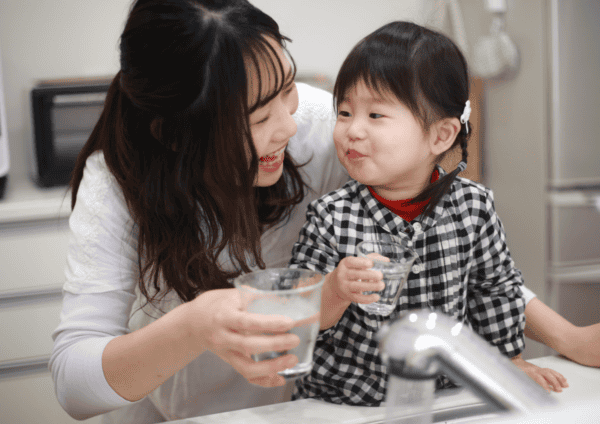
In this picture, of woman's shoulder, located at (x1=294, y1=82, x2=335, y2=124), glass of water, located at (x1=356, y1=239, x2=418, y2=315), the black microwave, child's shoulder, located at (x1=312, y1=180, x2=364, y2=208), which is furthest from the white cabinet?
glass of water, located at (x1=356, y1=239, x2=418, y2=315)

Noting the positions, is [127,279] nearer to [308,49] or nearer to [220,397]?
[220,397]

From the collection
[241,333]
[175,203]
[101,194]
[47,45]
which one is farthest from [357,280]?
[47,45]

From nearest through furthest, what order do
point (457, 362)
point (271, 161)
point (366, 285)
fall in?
point (457, 362) < point (366, 285) < point (271, 161)

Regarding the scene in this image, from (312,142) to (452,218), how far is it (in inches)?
14.6

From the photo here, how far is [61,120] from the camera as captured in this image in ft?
6.52

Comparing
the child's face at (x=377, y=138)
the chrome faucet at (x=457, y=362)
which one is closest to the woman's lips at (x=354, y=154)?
the child's face at (x=377, y=138)

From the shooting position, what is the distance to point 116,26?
241cm

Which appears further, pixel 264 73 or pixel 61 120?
pixel 61 120

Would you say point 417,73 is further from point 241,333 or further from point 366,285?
point 241,333

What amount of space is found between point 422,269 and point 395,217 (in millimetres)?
106

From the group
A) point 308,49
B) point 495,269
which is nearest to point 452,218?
point 495,269

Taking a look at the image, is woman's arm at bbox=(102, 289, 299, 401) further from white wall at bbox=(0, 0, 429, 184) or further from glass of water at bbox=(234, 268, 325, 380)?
white wall at bbox=(0, 0, 429, 184)

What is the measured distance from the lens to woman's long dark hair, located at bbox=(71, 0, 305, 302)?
2.72 ft

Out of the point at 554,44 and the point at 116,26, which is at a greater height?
the point at 116,26
